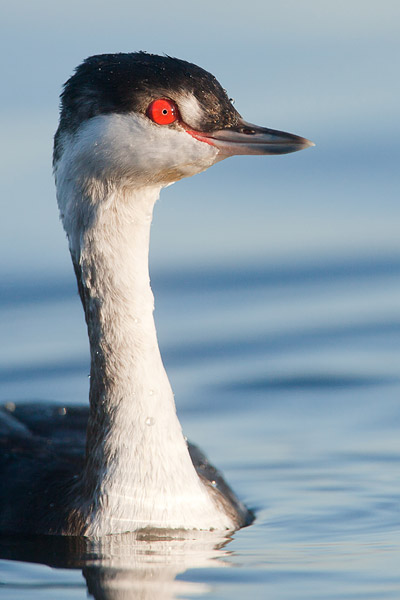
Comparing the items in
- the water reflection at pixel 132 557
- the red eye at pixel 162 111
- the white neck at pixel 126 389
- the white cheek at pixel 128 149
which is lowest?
the water reflection at pixel 132 557

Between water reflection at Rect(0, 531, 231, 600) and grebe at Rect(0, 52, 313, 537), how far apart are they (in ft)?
0.21

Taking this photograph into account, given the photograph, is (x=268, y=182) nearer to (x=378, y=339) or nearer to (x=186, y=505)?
(x=378, y=339)

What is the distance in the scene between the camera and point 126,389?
25.9 ft

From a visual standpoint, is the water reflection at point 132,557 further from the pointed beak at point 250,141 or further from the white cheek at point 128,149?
the pointed beak at point 250,141

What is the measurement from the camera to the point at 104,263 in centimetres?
783

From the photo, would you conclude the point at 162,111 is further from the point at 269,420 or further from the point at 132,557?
the point at 269,420

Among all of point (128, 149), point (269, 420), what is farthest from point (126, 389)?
point (269, 420)

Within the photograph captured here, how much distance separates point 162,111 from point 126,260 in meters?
0.80

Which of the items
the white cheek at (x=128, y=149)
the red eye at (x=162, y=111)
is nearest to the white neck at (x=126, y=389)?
the white cheek at (x=128, y=149)

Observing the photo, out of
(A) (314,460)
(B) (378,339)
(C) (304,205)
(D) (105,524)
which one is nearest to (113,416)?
(D) (105,524)

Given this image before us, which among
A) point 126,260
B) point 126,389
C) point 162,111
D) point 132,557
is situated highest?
point 162,111

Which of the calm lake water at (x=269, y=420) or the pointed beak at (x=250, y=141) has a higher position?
the pointed beak at (x=250, y=141)

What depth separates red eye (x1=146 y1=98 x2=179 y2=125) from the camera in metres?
7.58

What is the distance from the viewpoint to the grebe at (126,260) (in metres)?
7.59
